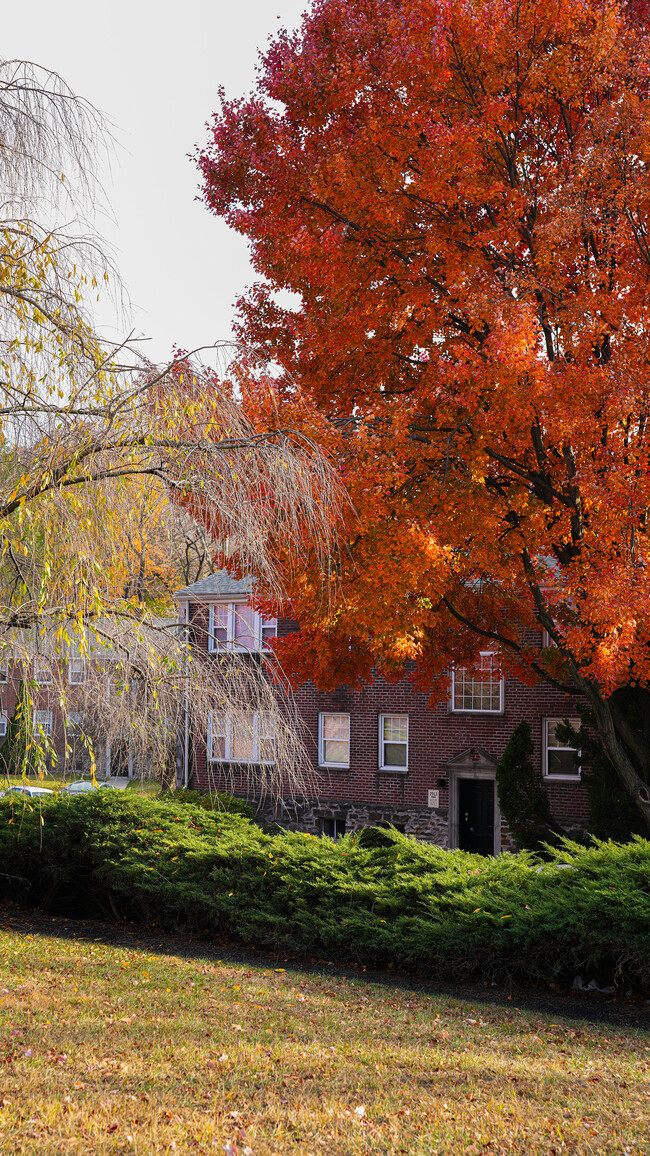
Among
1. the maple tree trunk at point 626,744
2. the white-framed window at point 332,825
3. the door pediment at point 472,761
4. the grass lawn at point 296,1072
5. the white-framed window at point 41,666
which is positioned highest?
the white-framed window at point 41,666

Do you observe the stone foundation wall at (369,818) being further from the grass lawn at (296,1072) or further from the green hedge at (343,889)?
the grass lawn at (296,1072)

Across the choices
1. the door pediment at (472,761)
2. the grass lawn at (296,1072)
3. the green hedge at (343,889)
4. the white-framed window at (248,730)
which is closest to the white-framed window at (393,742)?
the door pediment at (472,761)

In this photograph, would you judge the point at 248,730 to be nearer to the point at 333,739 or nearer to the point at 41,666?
the point at 41,666

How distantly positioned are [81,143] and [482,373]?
4855mm

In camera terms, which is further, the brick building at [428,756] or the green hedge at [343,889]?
the brick building at [428,756]

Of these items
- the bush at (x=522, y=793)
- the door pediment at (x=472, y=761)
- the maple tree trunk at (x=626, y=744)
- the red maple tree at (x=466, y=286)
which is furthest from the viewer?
the door pediment at (x=472, y=761)

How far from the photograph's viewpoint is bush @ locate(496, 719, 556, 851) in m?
20.3

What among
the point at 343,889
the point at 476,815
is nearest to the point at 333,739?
the point at 476,815

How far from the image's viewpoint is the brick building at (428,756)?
2228cm

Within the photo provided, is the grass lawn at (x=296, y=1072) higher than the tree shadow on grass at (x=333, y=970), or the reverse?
the grass lawn at (x=296, y=1072)

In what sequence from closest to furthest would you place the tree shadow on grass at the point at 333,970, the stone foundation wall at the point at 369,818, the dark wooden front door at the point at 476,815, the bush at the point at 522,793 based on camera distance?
1. the tree shadow on grass at the point at 333,970
2. the bush at the point at 522,793
3. the dark wooden front door at the point at 476,815
4. the stone foundation wall at the point at 369,818

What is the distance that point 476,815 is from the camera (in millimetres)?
23516

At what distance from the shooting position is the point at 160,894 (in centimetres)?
1136

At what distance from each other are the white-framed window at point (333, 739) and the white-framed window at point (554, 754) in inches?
233
